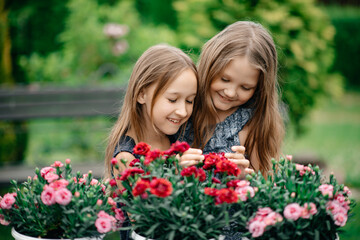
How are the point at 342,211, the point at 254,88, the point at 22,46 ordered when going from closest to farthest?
the point at 342,211 → the point at 254,88 → the point at 22,46

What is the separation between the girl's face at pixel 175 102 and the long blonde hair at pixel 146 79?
0.10 ft

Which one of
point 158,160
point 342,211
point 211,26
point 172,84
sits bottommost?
point 342,211

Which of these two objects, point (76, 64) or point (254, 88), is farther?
point (76, 64)

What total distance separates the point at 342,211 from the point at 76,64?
5.18 m

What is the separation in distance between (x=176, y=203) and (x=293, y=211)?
0.42 meters

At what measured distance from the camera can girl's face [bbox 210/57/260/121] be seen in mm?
2102

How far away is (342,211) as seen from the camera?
1.57 meters

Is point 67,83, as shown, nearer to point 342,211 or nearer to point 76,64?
point 76,64

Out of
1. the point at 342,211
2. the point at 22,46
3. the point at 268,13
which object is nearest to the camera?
the point at 342,211

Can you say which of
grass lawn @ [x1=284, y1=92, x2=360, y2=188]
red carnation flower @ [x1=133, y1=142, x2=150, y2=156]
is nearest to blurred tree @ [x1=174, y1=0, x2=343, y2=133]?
grass lawn @ [x1=284, y1=92, x2=360, y2=188]

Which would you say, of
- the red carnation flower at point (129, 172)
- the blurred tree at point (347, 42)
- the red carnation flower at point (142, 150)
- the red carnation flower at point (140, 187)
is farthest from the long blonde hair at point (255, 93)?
the blurred tree at point (347, 42)

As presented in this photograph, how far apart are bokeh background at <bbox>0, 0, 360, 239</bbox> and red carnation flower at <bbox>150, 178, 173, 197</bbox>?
5.83ft

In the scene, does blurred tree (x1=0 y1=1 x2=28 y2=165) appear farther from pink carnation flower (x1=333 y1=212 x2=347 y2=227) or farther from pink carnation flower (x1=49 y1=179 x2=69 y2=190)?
pink carnation flower (x1=333 y1=212 x2=347 y2=227)

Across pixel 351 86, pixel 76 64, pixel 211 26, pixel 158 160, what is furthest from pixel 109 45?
pixel 351 86
